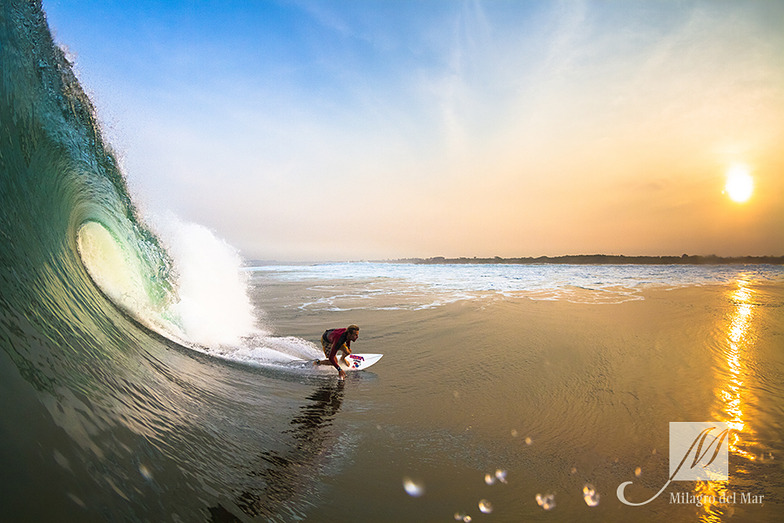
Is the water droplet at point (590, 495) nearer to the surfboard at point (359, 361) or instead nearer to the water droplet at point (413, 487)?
the water droplet at point (413, 487)

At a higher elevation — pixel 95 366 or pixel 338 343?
pixel 95 366

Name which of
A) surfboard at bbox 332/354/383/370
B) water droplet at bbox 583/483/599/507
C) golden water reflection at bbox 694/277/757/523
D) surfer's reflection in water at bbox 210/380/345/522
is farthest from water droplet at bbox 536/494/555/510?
surfboard at bbox 332/354/383/370

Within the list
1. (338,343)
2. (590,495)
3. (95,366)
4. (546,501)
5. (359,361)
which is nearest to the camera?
(546,501)

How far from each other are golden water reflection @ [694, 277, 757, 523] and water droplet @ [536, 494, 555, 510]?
133 centimetres

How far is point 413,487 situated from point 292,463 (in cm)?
140

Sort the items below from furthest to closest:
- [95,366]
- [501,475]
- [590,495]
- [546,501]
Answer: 1. [501,475]
2. [95,366]
3. [590,495]
4. [546,501]

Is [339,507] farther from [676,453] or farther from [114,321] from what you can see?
[114,321]

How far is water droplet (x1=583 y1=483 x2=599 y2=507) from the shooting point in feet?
10.7

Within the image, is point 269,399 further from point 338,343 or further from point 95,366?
point 95,366

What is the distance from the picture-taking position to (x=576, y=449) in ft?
13.8

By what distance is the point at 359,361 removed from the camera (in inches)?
303

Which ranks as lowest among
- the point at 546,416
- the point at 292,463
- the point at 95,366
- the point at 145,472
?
the point at 546,416

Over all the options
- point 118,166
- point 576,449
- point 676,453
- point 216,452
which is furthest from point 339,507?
point 118,166

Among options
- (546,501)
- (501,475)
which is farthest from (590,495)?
(501,475)
